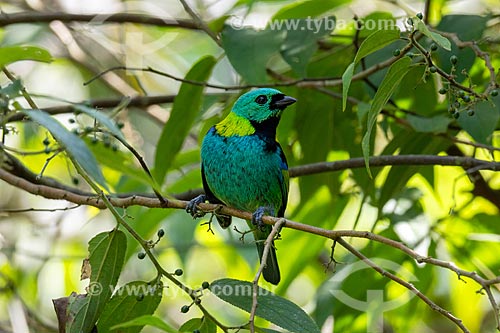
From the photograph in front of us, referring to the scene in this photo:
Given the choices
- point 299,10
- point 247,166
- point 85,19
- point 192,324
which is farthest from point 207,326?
point 85,19

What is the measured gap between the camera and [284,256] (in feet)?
15.7

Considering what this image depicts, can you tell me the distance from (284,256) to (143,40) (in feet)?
11.4

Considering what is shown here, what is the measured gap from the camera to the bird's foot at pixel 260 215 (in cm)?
370

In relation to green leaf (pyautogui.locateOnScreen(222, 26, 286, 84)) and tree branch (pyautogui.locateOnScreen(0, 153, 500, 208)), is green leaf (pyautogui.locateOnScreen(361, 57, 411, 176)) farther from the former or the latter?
green leaf (pyautogui.locateOnScreen(222, 26, 286, 84))


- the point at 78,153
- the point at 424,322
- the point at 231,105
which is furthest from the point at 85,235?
the point at 78,153

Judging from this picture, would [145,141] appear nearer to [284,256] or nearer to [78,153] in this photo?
[284,256]

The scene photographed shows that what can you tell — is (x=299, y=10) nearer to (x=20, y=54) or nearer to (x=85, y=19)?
(x=85, y=19)

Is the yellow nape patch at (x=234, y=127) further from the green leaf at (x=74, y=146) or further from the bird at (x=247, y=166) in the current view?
the green leaf at (x=74, y=146)

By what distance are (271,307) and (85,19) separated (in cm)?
286

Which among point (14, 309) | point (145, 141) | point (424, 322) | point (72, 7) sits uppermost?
point (72, 7)

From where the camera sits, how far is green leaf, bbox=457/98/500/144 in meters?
3.61

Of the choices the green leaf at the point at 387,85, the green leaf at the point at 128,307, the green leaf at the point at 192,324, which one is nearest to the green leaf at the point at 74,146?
the green leaf at the point at 192,324

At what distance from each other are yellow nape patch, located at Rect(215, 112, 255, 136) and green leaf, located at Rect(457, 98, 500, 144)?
1.31 m

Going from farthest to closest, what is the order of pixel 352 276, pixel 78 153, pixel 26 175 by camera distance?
pixel 352 276
pixel 26 175
pixel 78 153
